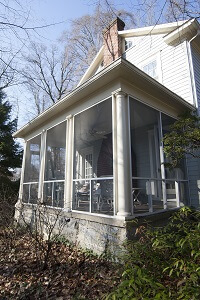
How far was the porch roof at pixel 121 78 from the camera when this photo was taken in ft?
14.2

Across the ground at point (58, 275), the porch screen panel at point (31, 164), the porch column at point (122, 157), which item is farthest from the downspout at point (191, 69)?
the porch screen panel at point (31, 164)

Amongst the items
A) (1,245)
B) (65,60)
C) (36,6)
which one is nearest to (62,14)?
(36,6)

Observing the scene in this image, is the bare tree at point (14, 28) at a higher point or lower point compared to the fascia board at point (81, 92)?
higher

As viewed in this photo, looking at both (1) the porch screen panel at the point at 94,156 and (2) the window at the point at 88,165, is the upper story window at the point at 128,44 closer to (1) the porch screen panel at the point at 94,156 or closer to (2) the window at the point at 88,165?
(1) the porch screen panel at the point at 94,156

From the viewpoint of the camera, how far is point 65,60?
1992cm

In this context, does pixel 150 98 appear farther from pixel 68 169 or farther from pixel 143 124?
pixel 68 169

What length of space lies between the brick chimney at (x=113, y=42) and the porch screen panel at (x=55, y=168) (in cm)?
487

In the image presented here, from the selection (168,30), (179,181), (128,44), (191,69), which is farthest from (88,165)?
(168,30)

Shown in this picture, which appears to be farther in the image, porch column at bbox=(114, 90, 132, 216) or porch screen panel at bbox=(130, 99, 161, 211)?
porch screen panel at bbox=(130, 99, 161, 211)

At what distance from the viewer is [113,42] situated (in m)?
10.2

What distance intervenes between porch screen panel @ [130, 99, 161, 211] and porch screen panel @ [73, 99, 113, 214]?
3.37 ft

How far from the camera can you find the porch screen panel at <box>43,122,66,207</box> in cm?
660

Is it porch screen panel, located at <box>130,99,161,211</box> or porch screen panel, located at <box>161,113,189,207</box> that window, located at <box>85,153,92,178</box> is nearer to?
porch screen panel, located at <box>130,99,161,211</box>

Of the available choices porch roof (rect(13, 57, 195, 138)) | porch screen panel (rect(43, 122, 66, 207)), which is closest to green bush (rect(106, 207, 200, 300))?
porch roof (rect(13, 57, 195, 138))
